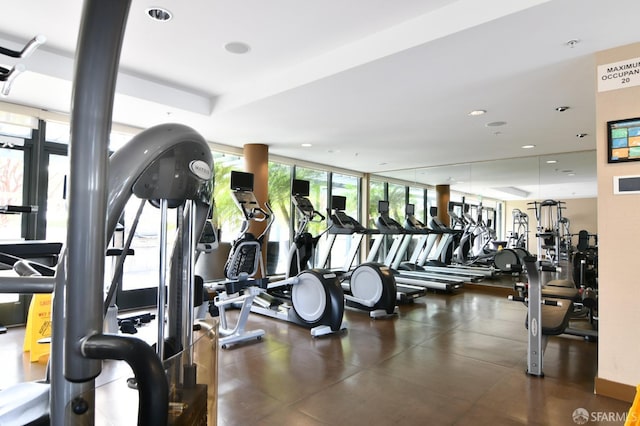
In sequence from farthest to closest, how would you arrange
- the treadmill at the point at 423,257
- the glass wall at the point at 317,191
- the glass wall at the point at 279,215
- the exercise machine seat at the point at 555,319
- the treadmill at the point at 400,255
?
the glass wall at the point at 317,191
the glass wall at the point at 279,215
the treadmill at the point at 423,257
the treadmill at the point at 400,255
the exercise machine seat at the point at 555,319

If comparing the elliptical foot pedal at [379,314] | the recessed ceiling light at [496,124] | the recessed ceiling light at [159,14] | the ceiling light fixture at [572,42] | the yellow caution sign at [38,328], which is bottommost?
the elliptical foot pedal at [379,314]

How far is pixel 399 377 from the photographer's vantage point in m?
3.18

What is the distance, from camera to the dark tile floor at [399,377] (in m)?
2.58

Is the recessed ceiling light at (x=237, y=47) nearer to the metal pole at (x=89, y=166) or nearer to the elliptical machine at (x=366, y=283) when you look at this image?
the elliptical machine at (x=366, y=283)

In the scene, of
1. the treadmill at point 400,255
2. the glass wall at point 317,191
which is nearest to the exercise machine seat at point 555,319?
the treadmill at point 400,255

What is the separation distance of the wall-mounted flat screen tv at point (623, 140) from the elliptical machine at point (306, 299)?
9.52ft

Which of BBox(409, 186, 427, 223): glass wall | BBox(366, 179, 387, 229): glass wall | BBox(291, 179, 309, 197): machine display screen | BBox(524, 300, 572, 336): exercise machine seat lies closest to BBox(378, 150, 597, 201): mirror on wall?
BBox(409, 186, 427, 223): glass wall

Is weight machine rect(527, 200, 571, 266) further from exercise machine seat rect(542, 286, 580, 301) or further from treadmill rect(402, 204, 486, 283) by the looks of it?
exercise machine seat rect(542, 286, 580, 301)

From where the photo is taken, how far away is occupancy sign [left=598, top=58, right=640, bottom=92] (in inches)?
112

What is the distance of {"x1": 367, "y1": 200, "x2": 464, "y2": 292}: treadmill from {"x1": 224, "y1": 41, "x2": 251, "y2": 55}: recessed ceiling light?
154 inches

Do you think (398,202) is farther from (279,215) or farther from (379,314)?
(379,314)

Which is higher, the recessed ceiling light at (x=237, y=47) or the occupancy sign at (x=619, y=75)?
the recessed ceiling light at (x=237, y=47)

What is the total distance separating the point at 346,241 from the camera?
32.4 ft

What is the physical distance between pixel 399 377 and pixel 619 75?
2.95 meters
